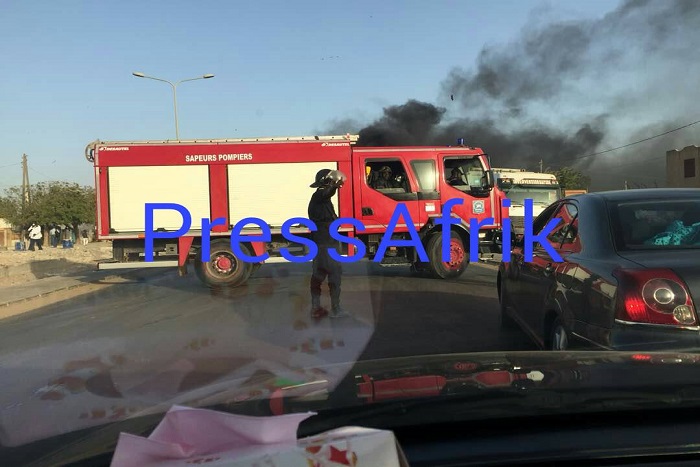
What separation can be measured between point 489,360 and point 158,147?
10.5m

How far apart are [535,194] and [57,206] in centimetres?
3934

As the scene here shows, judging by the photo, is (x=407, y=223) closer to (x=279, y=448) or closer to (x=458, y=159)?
(x=458, y=159)

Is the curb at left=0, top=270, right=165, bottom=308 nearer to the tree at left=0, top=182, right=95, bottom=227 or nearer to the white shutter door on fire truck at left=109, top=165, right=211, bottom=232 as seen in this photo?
the white shutter door on fire truck at left=109, top=165, right=211, bottom=232

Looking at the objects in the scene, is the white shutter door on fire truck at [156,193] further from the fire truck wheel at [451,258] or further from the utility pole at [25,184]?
the utility pole at [25,184]

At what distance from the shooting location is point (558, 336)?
13.4 feet

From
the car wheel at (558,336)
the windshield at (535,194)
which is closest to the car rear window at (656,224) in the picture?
the car wheel at (558,336)

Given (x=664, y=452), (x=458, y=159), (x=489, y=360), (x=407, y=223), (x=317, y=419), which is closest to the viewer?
(x=664, y=452)

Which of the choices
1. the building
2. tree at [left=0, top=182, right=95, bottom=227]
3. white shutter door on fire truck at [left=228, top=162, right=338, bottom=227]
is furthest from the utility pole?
the building

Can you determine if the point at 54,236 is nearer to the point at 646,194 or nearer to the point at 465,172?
the point at 465,172

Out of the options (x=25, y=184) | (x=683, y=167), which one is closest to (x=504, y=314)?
(x=683, y=167)

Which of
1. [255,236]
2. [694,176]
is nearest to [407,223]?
[255,236]

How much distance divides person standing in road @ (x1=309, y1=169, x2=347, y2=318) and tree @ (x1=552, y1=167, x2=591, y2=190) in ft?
131

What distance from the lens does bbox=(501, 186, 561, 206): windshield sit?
653 inches

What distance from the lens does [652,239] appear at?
3768 millimetres
